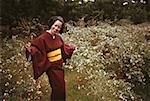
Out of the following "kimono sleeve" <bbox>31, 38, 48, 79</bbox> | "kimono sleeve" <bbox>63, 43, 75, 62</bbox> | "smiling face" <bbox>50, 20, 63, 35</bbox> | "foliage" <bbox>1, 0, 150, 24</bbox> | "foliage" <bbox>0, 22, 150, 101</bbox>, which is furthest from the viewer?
"foliage" <bbox>1, 0, 150, 24</bbox>

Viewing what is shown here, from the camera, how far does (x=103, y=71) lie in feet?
27.4

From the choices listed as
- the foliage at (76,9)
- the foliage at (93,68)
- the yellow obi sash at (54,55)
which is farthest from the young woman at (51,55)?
the foliage at (76,9)

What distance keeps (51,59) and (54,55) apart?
8cm

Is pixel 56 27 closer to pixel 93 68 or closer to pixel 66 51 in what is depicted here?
pixel 66 51

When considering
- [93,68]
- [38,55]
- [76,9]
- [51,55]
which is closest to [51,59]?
[51,55]

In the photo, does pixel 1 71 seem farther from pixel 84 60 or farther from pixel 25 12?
pixel 25 12

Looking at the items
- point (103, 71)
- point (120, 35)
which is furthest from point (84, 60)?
point (120, 35)

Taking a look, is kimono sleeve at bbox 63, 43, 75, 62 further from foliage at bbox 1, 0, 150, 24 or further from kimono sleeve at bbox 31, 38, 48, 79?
foliage at bbox 1, 0, 150, 24

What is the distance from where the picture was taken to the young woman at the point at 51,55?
6.21m

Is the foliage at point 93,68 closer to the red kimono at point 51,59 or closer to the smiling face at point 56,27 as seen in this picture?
the red kimono at point 51,59

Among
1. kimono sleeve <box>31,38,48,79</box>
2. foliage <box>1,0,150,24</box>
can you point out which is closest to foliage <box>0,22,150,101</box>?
foliage <box>1,0,150,24</box>

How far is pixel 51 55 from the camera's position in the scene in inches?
249

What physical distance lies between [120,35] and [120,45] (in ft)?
2.43

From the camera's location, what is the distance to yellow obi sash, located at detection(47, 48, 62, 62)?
6.32 metres
